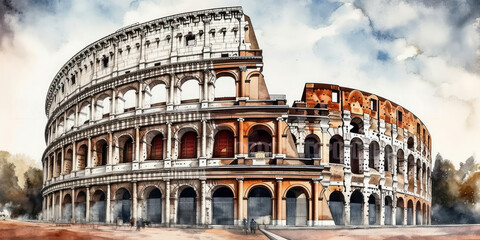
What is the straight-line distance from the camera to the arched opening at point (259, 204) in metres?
24.2

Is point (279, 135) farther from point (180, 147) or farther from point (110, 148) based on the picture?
point (110, 148)

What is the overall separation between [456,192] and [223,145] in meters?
11.8

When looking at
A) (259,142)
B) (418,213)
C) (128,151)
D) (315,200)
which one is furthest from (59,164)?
(418,213)

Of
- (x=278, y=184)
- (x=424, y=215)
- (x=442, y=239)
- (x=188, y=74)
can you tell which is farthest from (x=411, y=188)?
(x=188, y=74)

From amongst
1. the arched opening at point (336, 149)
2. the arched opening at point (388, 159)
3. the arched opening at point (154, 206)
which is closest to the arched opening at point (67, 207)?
the arched opening at point (154, 206)

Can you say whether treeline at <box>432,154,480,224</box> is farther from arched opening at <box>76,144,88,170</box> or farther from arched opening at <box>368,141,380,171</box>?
arched opening at <box>76,144,88,170</box>

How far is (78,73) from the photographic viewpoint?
90.8 feet

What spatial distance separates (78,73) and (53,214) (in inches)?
336

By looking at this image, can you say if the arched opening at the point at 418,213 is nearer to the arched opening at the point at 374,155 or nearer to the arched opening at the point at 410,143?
the arched opening at the point at 410,143

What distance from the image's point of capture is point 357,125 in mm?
29688

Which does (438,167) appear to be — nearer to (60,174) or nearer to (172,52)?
(172,52)

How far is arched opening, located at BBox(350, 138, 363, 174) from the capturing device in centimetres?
2878

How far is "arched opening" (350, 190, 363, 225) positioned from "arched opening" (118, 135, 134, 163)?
37.1ft

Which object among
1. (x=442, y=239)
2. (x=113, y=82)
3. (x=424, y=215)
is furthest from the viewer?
(x=424, y=215)
